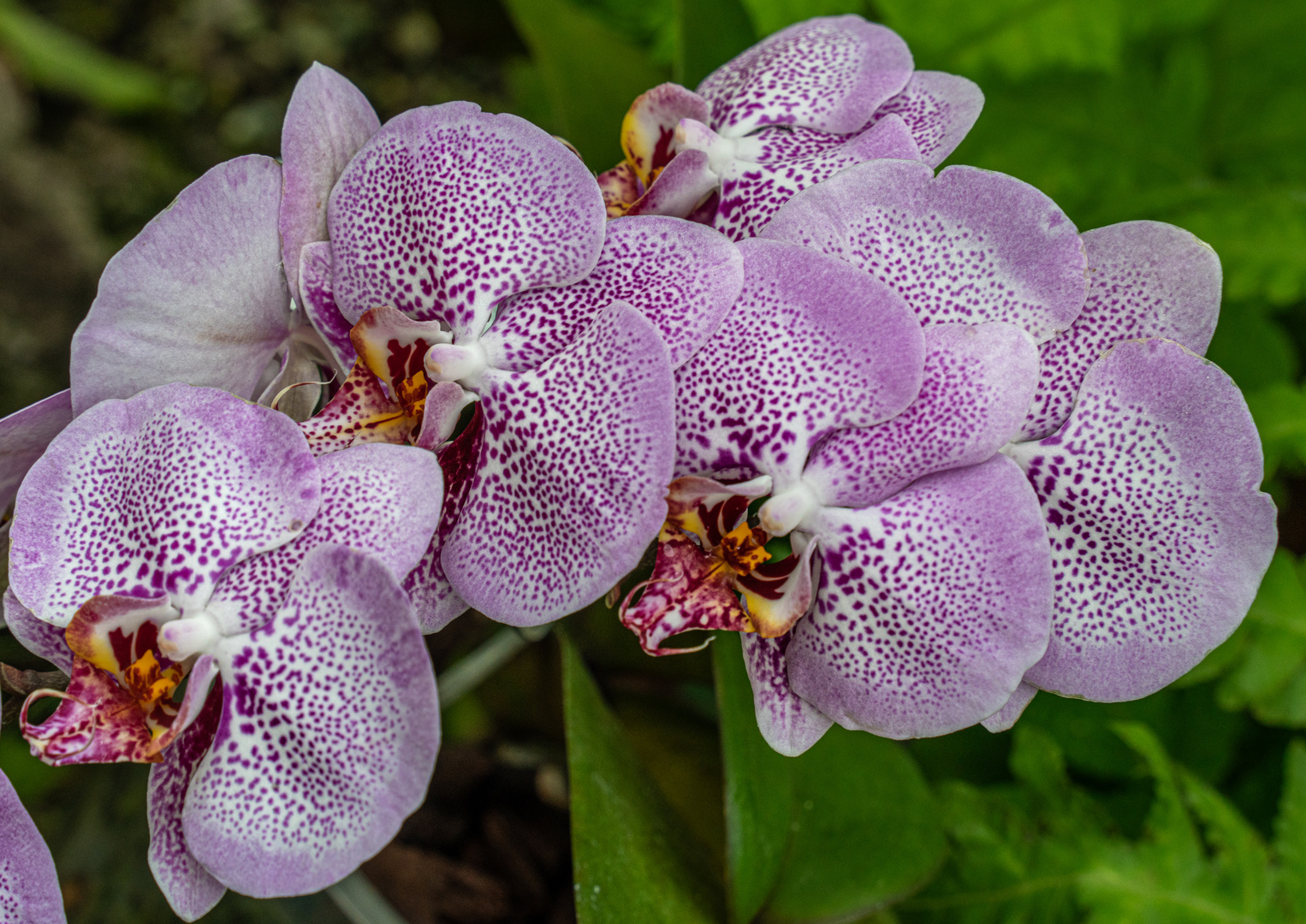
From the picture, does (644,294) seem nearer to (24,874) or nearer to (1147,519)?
(1147,519)

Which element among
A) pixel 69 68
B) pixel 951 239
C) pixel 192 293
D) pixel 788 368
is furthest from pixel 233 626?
pixel 69 68

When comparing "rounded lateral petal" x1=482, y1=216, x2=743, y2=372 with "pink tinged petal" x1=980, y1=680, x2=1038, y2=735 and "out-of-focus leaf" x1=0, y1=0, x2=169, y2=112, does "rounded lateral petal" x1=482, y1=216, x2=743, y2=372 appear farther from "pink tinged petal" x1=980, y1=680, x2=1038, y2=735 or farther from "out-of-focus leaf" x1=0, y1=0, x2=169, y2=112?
"out-of-focus leaf" x1=0, y1=0, x2=169, y2=112

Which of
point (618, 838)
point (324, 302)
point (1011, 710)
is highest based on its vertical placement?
point (324, 302)

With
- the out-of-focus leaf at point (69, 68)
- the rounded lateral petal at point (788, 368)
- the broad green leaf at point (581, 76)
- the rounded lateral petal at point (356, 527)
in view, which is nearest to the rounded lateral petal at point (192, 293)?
the rounded lateral petal at point (356, 527)

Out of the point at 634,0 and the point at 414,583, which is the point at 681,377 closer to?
the point at 414,583

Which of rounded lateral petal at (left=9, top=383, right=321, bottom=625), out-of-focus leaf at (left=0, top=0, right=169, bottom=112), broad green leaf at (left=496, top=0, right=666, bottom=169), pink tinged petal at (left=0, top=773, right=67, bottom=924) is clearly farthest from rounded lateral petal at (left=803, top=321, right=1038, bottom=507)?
out-of-focus leaf at (left=0, top=0, right=169, bottom=112)

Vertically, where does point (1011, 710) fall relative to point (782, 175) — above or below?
below
